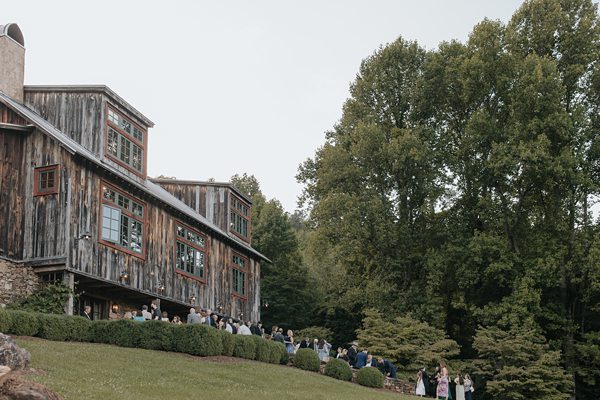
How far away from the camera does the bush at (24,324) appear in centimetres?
2195

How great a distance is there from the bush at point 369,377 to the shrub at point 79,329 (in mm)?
9094

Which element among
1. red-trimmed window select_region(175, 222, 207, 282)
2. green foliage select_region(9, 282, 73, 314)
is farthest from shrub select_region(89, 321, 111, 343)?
red-trimmed window select_region(175, 222, 207, 282)

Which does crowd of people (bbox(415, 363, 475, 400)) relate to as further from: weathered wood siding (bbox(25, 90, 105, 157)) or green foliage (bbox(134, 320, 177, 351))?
weathered wood siding (bbox(25, 90, 105, 157))

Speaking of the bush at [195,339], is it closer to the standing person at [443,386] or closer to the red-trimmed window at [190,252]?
the standing person at [443,386]

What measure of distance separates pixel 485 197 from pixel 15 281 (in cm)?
2356

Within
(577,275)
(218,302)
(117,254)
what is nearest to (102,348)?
(117,254)

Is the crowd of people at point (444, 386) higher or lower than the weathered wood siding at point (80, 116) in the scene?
lower

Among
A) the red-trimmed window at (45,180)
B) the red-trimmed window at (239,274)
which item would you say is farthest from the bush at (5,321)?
the red-trimmed window at (239,274)

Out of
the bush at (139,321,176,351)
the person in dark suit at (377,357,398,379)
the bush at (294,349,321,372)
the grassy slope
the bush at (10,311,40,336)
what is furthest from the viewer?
the person in dark suit at (377,357,398,379)

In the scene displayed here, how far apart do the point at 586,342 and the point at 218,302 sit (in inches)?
681

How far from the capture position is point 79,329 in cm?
2386

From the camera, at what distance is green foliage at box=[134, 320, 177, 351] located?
963 inches

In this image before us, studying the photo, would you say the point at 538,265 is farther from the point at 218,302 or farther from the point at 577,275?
the point at 218,302

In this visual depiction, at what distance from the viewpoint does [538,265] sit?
38.6 metres
